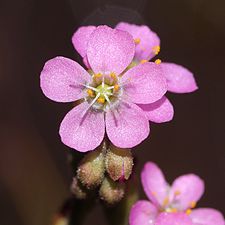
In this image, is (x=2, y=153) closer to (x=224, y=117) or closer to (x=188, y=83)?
(x=224, y=117)

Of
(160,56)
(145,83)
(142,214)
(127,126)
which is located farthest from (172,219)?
(160,56)

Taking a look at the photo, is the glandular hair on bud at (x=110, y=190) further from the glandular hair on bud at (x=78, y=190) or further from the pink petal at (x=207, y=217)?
the pink petal at (x=207, y=217)

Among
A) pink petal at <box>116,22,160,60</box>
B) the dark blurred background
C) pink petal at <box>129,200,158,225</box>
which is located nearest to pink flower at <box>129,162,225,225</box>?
pink petal at <box>129,200,158,225</box>

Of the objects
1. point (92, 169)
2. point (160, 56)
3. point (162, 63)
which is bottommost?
point (160, 56)

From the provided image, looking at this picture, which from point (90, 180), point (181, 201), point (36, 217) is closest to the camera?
point (90, 180)

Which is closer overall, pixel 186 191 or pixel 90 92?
pixel 90 92

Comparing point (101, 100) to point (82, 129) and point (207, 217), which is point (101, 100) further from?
point (207, 217)

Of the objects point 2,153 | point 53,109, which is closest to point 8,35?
point 53,109
